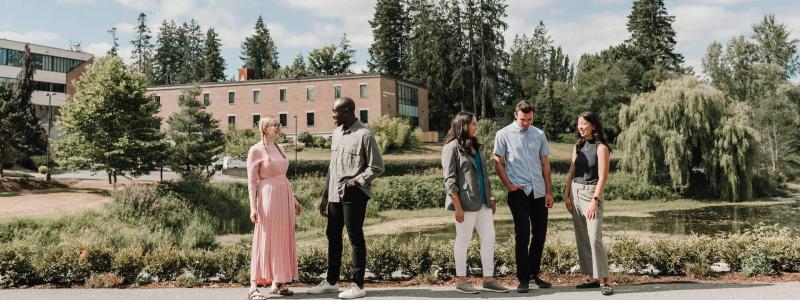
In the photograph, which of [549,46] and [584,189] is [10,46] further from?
[584,189]

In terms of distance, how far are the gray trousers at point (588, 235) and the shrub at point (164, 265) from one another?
4.50 meters

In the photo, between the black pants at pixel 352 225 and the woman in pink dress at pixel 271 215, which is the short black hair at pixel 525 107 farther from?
the woman in pink dress at pixel 271 215

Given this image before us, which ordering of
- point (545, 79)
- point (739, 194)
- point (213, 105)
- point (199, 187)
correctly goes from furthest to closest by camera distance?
point (545, 79), point (213, 105), point (739, 194), point (199, 187)

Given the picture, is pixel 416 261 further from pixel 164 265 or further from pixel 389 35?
pixel 389 35

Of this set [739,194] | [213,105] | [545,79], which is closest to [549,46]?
[545,79]

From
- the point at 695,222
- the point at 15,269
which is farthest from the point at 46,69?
the point at 15,269

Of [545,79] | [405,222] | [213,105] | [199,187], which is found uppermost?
[545,79]

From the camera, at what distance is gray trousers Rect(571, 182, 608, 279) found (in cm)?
595

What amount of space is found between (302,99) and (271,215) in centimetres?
4689

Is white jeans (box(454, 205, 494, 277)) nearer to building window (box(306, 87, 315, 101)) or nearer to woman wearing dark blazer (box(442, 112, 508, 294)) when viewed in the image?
woman wearing dark blazer (box(442, 112, 508, 294))

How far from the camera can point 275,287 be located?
5930 millimetres

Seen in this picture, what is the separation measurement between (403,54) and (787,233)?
216 feet

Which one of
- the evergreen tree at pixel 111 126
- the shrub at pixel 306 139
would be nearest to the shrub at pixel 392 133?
the shrub at pixel 306 139

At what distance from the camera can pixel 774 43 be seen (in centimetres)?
5300
